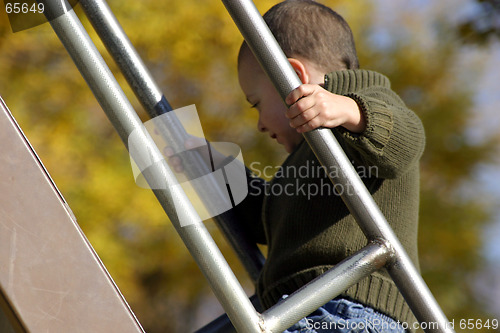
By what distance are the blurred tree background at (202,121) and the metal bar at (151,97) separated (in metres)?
1.27

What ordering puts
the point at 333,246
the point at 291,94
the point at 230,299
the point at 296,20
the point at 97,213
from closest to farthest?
the point at 230,299
the point at 291,94
the point at 333,246
the point at 296,20
the point at 97,213

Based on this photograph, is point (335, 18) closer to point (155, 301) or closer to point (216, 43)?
point (216, 43)

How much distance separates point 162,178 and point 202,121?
6.27 ft

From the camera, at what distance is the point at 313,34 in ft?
3.95

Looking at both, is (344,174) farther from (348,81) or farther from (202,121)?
(202,121)

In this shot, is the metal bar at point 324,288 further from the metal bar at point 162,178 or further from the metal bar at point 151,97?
the metal bar at point 151,97

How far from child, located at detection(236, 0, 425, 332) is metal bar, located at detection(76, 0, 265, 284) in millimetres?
45

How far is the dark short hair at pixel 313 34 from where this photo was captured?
118 cm

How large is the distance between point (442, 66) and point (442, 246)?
2.45 ft

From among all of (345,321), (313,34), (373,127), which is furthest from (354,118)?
(313,34)

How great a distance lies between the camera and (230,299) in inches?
20.7

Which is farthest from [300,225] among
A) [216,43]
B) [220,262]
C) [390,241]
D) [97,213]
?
[216,43]

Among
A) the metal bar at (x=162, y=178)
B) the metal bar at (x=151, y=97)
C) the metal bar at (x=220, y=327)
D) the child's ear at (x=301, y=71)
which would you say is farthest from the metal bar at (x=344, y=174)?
the child's ear at (x=301, y=71)

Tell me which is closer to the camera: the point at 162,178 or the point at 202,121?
the point at 162,178
